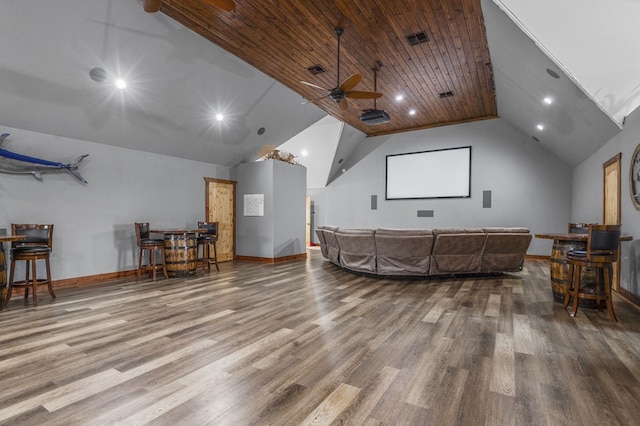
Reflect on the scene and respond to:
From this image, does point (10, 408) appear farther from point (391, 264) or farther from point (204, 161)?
point (204, 161)

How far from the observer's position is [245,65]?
547 centimetres

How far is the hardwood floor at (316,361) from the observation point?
184 centimetres

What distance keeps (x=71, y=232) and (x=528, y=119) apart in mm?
9079

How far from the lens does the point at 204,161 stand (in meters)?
7.56

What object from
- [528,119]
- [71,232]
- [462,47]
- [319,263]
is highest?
[462,47]

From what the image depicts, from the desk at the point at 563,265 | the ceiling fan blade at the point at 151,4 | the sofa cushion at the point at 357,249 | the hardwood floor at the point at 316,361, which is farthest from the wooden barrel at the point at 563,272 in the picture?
the ceiling fan blade at the point at 151,4

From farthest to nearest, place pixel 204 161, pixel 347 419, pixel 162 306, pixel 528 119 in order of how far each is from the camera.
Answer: pixel 204 161
pixel 528 119
pixel 162 306
pixel 347 419

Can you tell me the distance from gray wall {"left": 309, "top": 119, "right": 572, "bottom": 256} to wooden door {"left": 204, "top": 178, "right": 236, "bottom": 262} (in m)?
4.21

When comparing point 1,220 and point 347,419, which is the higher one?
point 1,220

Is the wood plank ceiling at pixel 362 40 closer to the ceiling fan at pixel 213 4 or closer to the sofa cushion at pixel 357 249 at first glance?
the ceiling fan at pixel 213 4

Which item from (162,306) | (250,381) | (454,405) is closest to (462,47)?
(454,405)

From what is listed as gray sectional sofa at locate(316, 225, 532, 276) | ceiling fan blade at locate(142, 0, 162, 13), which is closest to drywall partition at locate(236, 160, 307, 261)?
gray sectional sofa at locate(316, 225, 532, 276)

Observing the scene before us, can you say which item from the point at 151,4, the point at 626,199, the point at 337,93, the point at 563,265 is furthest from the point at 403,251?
the point at 151,4

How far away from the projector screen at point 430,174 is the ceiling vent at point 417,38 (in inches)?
202
